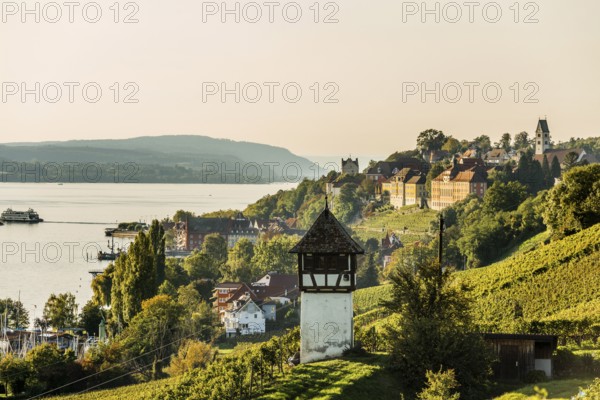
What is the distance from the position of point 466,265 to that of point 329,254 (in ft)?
→ 135

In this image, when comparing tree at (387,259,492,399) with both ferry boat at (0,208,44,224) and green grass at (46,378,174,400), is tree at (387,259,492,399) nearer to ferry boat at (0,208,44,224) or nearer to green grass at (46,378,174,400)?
green grass at (46,378,174,400)

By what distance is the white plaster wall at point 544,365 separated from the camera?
2625cm

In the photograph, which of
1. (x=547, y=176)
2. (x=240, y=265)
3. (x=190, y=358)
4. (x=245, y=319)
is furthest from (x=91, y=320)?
(x=547, y=176)

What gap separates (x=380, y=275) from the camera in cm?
7881

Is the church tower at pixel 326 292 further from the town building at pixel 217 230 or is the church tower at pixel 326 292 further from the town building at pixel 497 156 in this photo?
the town building at pixel 497 156

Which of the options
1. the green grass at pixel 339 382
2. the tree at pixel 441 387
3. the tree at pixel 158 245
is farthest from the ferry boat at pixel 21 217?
the tree at pixel 441 387

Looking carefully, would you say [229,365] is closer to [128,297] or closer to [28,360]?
[28,360]

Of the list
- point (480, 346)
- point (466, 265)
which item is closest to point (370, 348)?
point (480, 346)

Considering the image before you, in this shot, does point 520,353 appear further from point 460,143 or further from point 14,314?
point 460,143

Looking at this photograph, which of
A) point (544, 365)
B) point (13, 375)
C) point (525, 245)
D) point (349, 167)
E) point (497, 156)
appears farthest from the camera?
point (349, 167)

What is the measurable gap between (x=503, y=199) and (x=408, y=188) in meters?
32.1

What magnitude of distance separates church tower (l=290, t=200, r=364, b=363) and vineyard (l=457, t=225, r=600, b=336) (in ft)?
20.3

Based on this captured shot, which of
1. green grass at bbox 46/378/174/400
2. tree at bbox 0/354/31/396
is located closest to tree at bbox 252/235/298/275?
green grass at bbox 46/378/174/400

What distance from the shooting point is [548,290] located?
37375mm
